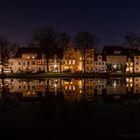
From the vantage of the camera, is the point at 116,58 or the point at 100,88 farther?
the point at 116,58

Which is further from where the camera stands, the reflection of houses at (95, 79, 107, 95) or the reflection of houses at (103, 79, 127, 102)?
the reflection of houses at (95, 79, 107, 95)

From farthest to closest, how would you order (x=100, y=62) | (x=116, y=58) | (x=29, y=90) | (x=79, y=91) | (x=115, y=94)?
(x=116, y=58) → (x=100, y=62) → (x=29, y=90) → (x=79, y=91) → (x=115, y=94)

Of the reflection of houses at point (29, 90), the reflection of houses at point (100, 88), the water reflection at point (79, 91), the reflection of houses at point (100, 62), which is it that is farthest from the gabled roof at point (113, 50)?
the reflection of houses at point (29, 90)

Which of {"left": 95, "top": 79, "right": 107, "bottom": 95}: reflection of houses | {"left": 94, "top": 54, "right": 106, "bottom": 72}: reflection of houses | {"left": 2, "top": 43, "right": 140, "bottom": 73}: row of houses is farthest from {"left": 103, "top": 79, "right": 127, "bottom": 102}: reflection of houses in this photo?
{"left": 94, "top": 54, "right": 106, "bottom": 72}: reflection of houses

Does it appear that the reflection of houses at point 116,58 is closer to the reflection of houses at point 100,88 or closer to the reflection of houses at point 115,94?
the reflection of houses at point 100,88

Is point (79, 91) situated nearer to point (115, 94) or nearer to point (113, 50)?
point (115, 94)

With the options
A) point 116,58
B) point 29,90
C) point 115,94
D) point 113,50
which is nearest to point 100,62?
point 116,58

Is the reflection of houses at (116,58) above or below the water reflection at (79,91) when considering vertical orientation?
above

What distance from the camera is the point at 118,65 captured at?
13338cm

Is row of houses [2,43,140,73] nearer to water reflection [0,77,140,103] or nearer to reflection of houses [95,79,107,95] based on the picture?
reflection of houses [95,79,107,95]

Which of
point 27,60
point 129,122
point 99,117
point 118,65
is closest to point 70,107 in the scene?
point 99,117

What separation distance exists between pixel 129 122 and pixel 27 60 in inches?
4296

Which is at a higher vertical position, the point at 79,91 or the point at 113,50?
the point at 113,50

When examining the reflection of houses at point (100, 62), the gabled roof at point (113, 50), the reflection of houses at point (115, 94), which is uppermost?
the gabled roof at point (113, 50)
